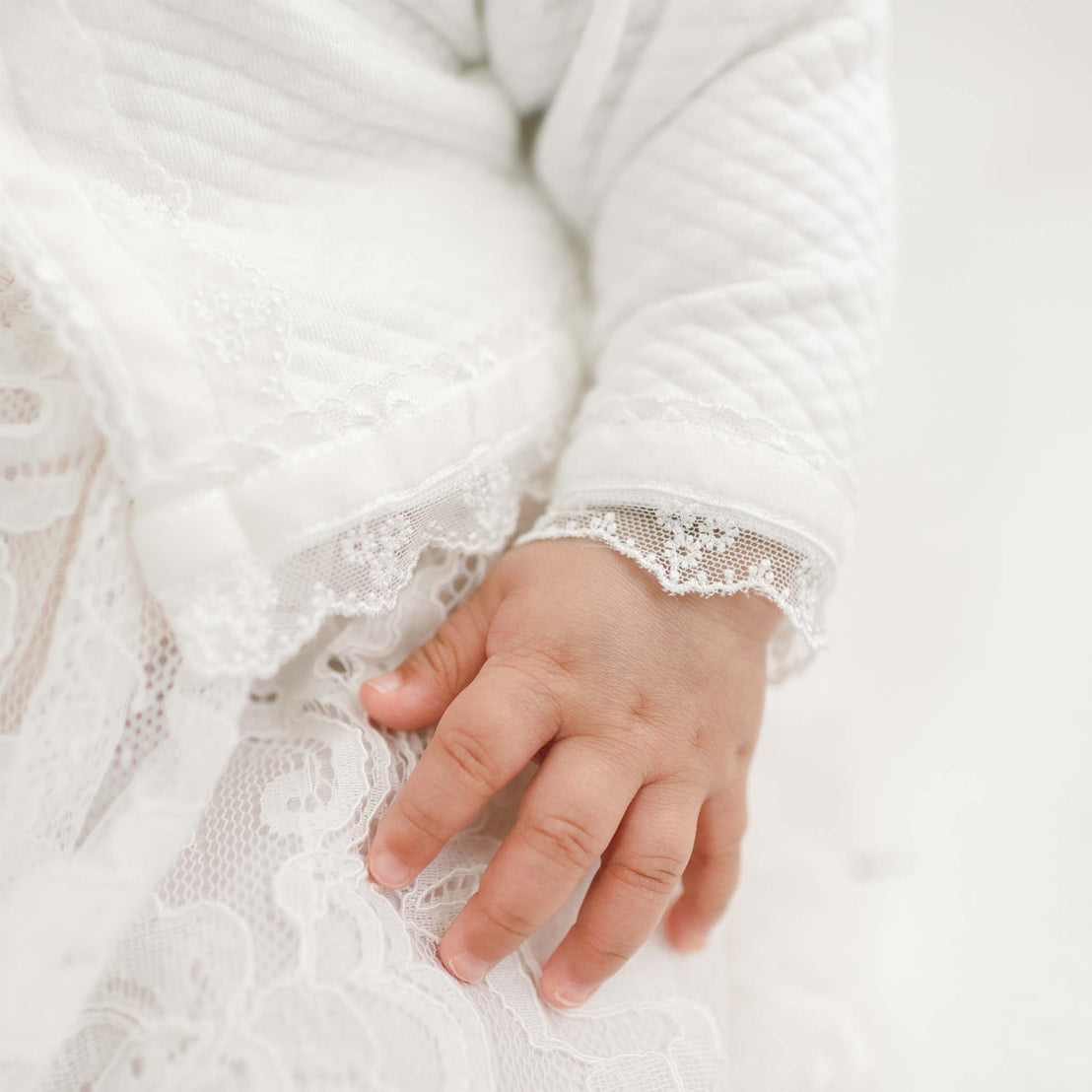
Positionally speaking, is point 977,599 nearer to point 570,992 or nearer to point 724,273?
point 724,273

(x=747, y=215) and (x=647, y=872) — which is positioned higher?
(x=747, y=215)

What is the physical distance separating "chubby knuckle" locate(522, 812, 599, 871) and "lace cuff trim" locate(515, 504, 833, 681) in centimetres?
14

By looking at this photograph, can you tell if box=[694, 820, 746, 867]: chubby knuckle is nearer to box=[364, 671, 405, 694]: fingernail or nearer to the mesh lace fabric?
the mesh lace fabric

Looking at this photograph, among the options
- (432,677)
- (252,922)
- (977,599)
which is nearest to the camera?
(252,922)

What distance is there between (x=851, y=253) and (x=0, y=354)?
0.50m

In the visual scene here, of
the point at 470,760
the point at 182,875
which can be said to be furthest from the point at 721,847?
the point at 182,875

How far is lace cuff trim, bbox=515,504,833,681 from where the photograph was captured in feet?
1.70

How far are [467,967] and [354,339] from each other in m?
0.34

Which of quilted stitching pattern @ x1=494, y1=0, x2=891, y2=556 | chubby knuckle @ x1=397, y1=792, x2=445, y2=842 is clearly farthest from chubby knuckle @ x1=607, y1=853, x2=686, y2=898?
quilted stitching pattern @ x1=494, y1=0, x2=891, y2=556

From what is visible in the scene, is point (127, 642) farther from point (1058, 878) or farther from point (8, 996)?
point (1058, 878)

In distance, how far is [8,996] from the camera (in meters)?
0.41

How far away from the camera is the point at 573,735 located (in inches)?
20.1

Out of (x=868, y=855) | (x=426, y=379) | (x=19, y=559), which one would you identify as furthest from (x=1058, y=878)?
(x=19, y=559)

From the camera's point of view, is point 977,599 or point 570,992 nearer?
point 570,992
